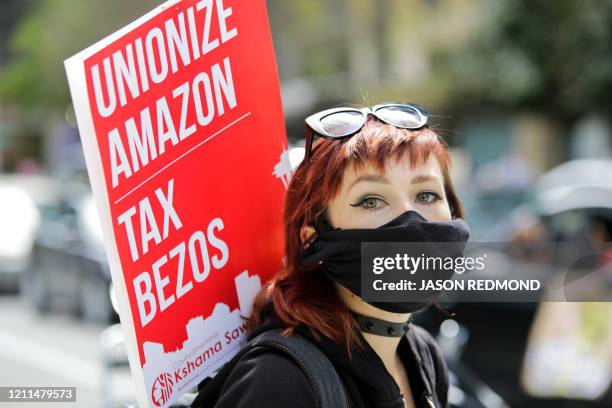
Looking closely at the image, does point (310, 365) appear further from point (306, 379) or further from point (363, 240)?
point (363, 240)

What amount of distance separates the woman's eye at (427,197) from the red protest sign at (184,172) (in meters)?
0.38

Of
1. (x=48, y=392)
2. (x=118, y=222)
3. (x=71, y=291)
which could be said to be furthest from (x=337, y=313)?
(x=71, y=291)

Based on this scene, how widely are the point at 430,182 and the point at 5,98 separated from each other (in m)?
29.0

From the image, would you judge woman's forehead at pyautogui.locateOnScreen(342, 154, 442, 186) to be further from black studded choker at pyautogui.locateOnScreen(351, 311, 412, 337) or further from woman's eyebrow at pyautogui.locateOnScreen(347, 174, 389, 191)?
black studded choker at pyautogui.locateOnScreen(351, 311, 412, 337)

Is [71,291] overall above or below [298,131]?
above

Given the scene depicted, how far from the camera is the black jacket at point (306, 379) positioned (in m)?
1.55

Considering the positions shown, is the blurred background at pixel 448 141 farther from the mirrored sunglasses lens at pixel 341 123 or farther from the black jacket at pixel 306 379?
the black jacket at pixel 306 379

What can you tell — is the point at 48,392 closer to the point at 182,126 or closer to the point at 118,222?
the point at 118,222

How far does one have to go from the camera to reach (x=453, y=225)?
69.4 inches

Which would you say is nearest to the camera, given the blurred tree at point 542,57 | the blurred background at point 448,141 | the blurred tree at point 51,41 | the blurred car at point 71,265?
the blurred background at point 448,141

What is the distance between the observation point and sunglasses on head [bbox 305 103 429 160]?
5.83 ft

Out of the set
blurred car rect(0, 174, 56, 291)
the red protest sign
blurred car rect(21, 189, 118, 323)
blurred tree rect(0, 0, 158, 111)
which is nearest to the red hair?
the red protest sign

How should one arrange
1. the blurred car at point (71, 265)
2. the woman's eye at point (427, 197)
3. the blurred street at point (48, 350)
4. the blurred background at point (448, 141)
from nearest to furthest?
the woman's eye at point (427, 197)
the blurred background at point (448, 141)
the blurred street at point (48, 350)
the blurred car at point (71, 265)

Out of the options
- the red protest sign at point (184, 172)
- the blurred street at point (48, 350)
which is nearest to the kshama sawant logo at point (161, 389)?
the red protest sign at point (184, 172)
